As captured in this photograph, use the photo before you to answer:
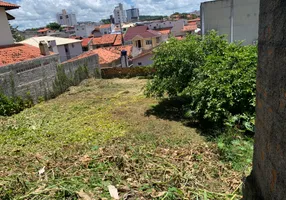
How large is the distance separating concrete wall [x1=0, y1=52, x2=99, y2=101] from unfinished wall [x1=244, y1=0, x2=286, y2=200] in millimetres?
11729

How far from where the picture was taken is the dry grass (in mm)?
3352

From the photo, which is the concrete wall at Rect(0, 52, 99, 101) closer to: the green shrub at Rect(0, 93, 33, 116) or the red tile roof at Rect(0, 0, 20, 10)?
the green shrub at Rect(0, 93, 33, 116)

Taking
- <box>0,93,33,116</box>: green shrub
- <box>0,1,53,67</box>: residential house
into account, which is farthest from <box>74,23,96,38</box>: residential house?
<box>0,93,33,116</box>: green shrub

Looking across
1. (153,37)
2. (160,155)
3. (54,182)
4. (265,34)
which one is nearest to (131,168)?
(160,155)

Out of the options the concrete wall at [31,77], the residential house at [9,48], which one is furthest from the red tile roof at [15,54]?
the concrete wall at [31,77]

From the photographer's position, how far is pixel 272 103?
1539mm

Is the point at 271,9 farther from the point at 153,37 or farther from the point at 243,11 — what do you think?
the point at 153,37

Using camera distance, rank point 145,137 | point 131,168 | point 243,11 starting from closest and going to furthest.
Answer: point 131,168
point 145,137
point 243,11

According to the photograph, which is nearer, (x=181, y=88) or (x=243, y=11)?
(x=181, y=88)

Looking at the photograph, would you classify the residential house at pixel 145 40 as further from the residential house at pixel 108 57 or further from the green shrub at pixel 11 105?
the green shrub at pixel 11 105

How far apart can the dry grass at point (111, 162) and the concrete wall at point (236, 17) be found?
367 inches

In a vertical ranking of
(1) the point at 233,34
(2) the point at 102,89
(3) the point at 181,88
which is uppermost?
(1) the point at 233,34

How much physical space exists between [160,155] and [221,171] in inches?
48.7

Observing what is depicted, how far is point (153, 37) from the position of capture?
35.0m
